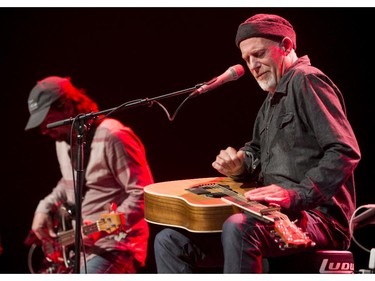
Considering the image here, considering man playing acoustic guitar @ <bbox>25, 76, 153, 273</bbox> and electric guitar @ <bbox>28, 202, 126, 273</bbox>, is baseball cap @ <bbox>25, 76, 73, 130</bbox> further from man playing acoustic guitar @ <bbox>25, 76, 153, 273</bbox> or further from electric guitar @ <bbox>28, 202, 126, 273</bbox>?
electric guitar @ <bbox>28, 202, 126, 273</bbox>

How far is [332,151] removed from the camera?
2.43 metres

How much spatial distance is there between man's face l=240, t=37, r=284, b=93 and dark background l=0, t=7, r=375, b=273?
78 cm

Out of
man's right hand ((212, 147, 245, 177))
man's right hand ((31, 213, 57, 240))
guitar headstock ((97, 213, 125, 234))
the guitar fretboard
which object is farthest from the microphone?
man's right hand ((31, 213, 57, 240))

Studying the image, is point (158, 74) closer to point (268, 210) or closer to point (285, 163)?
point (285, 163)

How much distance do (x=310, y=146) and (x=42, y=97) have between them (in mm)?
1967

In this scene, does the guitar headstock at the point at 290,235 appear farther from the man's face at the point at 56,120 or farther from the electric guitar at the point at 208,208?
the man's face at the point at 56,120

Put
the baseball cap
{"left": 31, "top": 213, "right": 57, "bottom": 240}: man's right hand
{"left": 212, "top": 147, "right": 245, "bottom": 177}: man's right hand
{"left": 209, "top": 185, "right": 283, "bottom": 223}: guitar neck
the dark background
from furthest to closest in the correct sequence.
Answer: {"left": 31, "top": 213, "right": 57, "bottom": 240}: man's right hand < the baseball cap < the dark background < {"left": 212, "top": 147, "right": 245, "bottom": 177}: man's right hand < {"left": 209, "top": 185, "right": 283, "bottom": 223}: guitar neck

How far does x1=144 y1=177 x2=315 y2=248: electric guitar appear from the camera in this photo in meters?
2.22

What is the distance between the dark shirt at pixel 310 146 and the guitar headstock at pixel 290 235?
0.61ft

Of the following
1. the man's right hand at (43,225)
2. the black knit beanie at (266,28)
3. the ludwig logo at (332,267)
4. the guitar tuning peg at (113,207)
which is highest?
the black knit beanie at (266,28)

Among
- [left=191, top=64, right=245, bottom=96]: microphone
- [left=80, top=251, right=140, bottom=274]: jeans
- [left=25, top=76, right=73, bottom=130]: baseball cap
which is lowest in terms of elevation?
[left=80, top=251, right=140, bottom=274]: jeans

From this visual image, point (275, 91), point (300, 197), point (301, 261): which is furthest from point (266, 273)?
point (275, 91)

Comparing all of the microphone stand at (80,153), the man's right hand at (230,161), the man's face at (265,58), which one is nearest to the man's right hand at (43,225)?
the microphone stand at (80,153)

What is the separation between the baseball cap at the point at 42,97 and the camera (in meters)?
3.79
